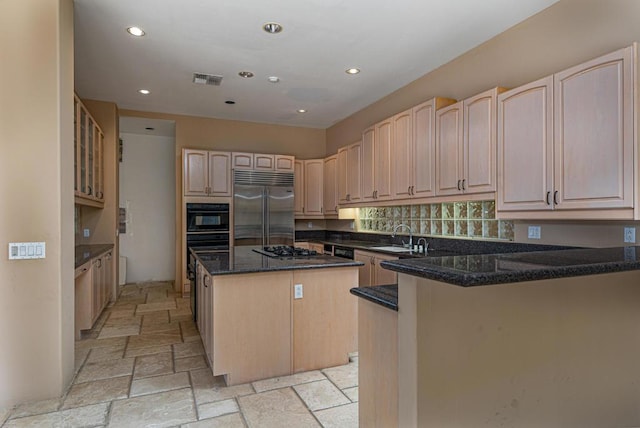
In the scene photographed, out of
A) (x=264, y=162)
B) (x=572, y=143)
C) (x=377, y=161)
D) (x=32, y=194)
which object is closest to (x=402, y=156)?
(x=377, y=161)

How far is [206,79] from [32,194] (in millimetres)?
2451

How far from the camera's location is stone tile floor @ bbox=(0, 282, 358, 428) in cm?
222

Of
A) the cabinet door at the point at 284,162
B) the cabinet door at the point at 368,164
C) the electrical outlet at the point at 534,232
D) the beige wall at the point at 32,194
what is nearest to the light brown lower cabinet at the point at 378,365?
the electrical outlet at the point at 534,232

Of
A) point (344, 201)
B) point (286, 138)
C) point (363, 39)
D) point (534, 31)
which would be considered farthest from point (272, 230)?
point (534, 31)

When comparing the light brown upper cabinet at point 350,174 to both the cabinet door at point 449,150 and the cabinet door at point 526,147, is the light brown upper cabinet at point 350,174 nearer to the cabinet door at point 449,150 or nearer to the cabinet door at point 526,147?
the cabinet door at point 449,150

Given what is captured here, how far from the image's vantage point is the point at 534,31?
297 centimetres

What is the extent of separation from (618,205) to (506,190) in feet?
2.67

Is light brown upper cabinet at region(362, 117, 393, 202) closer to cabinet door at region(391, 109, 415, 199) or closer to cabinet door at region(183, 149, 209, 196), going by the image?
cabinet door at region(391, 109, 415, 199)

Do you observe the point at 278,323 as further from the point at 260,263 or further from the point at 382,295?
the point at 382,295

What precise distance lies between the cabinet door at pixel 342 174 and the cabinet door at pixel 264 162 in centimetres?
114

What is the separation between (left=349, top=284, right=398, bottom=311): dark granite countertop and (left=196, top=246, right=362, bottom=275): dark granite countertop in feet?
3.56

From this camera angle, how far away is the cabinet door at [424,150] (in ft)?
12.2

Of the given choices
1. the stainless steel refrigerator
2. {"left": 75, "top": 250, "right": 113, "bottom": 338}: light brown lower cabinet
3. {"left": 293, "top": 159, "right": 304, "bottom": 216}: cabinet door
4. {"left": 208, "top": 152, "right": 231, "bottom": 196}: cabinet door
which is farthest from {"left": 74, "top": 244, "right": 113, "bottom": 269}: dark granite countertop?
{"left": 293, "top": 159, "right": 304, "bottom": 216}: cabinet door

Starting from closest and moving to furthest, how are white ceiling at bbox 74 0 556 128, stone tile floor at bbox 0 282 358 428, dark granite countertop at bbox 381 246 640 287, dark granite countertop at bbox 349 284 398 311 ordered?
dark granite countertop at bbox 381 246 640 287 → dark granite countertop at bbox 349 284 398 311 → stone tile floor at bbox 0 282 358 428 → white ceiling at bbox 74 0 556 128
